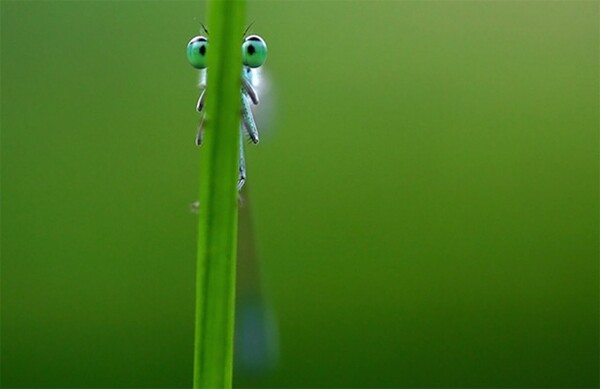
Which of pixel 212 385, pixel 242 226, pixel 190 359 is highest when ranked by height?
pixel 190 359

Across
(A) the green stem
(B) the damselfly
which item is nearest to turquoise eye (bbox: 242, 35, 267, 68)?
(B) the damselfly

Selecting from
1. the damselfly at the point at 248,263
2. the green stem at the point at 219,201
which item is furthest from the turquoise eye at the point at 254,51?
the green stem at the point at 219,201

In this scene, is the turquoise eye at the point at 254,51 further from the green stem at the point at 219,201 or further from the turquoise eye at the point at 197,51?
the green stem at the point at 219,201

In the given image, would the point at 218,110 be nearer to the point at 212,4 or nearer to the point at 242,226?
the point at 212,4

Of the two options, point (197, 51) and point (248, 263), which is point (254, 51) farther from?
point (248, 263)

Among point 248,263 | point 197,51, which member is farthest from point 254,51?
point 248,263

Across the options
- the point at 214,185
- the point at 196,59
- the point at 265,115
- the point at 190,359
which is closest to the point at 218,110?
the point at 214,185

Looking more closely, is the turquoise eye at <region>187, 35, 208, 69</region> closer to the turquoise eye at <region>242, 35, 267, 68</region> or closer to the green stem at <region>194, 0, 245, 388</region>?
the turquoise eye at <region>242, 35, 267, 68</region>
